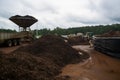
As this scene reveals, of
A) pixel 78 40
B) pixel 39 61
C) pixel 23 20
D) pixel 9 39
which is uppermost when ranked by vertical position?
pixel 23 20

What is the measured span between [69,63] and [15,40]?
1445 centimetres

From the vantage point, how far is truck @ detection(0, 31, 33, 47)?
81.0 ft

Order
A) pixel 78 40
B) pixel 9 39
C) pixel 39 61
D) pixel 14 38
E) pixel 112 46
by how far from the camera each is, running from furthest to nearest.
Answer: pixel 78 40 < pixel 14 38 < pixel 9 39 < pixel 112 46 < pixel 39 61

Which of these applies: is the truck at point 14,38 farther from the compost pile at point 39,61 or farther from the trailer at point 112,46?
the trailer at point 112,46

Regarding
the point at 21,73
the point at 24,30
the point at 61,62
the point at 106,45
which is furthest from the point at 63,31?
the point at 21,73

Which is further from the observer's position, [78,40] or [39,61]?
[78,40]

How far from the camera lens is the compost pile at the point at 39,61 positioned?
864cm

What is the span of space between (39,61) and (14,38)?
627 inches

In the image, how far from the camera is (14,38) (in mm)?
27328

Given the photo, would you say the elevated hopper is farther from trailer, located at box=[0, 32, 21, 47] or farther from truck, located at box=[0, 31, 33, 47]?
trailer, located at box=[0, 32, 21, 47]

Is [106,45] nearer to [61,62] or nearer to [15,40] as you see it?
[61,62]

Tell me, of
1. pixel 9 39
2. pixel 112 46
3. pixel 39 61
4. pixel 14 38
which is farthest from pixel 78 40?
pixel 39 61

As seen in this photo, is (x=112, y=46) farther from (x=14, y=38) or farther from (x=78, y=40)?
(x=78, y=40)

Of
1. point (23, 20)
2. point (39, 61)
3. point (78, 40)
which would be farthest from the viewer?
point (78, 40)
